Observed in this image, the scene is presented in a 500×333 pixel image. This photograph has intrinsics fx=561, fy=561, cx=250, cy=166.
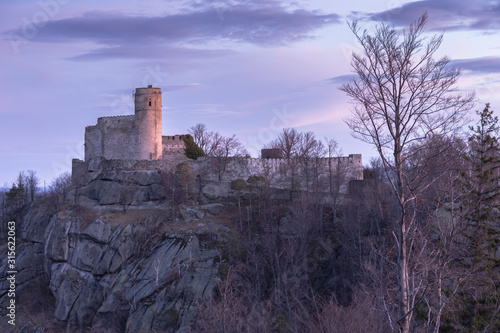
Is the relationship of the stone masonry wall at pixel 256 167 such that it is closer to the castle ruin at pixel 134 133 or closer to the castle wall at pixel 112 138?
the castle wall at pixel 112 138

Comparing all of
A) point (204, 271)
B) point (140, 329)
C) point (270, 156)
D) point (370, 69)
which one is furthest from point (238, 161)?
point (370, 69)

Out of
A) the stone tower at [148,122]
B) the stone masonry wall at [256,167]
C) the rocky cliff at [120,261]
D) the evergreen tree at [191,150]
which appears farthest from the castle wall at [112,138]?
the evergreen tree at [191,150]

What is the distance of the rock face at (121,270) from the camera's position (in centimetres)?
3822

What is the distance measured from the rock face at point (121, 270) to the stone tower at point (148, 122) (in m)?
5.66

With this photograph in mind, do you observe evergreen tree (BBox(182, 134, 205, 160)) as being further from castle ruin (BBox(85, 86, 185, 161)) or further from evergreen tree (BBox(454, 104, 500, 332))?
evergreen tree (BBox(454, 104, 500, 332))

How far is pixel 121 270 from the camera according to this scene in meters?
44.7

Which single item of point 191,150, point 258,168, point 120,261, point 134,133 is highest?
point 134,133

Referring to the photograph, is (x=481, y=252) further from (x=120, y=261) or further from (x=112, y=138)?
(x=112, y=138)

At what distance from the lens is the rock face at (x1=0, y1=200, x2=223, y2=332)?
125 ft

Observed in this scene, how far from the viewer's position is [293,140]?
2409 inches

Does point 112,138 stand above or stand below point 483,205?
above

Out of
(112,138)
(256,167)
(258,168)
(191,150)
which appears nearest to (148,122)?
(112,138)

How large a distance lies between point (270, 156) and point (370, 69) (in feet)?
142

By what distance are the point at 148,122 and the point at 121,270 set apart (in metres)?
17.9
